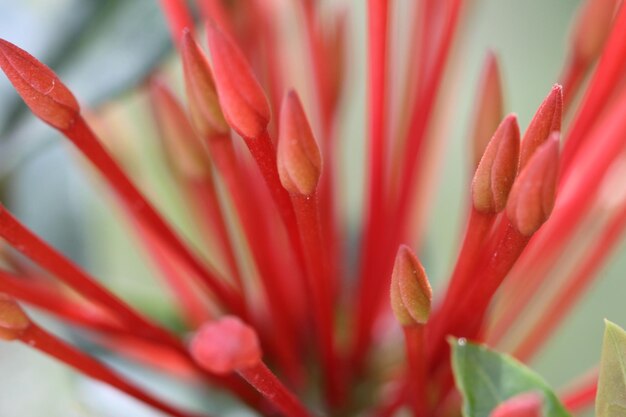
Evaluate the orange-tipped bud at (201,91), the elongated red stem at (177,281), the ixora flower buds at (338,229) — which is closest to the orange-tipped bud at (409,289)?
the ixora flower buds at (338,229)

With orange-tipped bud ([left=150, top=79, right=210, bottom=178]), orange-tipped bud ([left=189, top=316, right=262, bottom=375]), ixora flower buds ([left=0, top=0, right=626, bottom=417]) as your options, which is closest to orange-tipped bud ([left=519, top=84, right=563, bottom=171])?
ixora flower buds ([left=0, top=0, right=626, bottom=417])

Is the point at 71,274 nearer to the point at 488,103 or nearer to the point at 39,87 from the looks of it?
the point at 39,87

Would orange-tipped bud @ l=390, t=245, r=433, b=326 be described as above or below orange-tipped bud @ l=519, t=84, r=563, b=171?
below

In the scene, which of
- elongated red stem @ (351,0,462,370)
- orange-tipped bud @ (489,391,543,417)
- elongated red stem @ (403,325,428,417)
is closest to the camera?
orange-tipped bud @ (489,391,543,417)

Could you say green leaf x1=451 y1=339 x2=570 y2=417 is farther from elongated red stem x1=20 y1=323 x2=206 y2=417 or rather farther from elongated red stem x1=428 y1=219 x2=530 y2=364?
elongated red stem x1=20 y1=323 x2=206 y2=417

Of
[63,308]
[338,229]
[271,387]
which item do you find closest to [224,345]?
[271,387]
